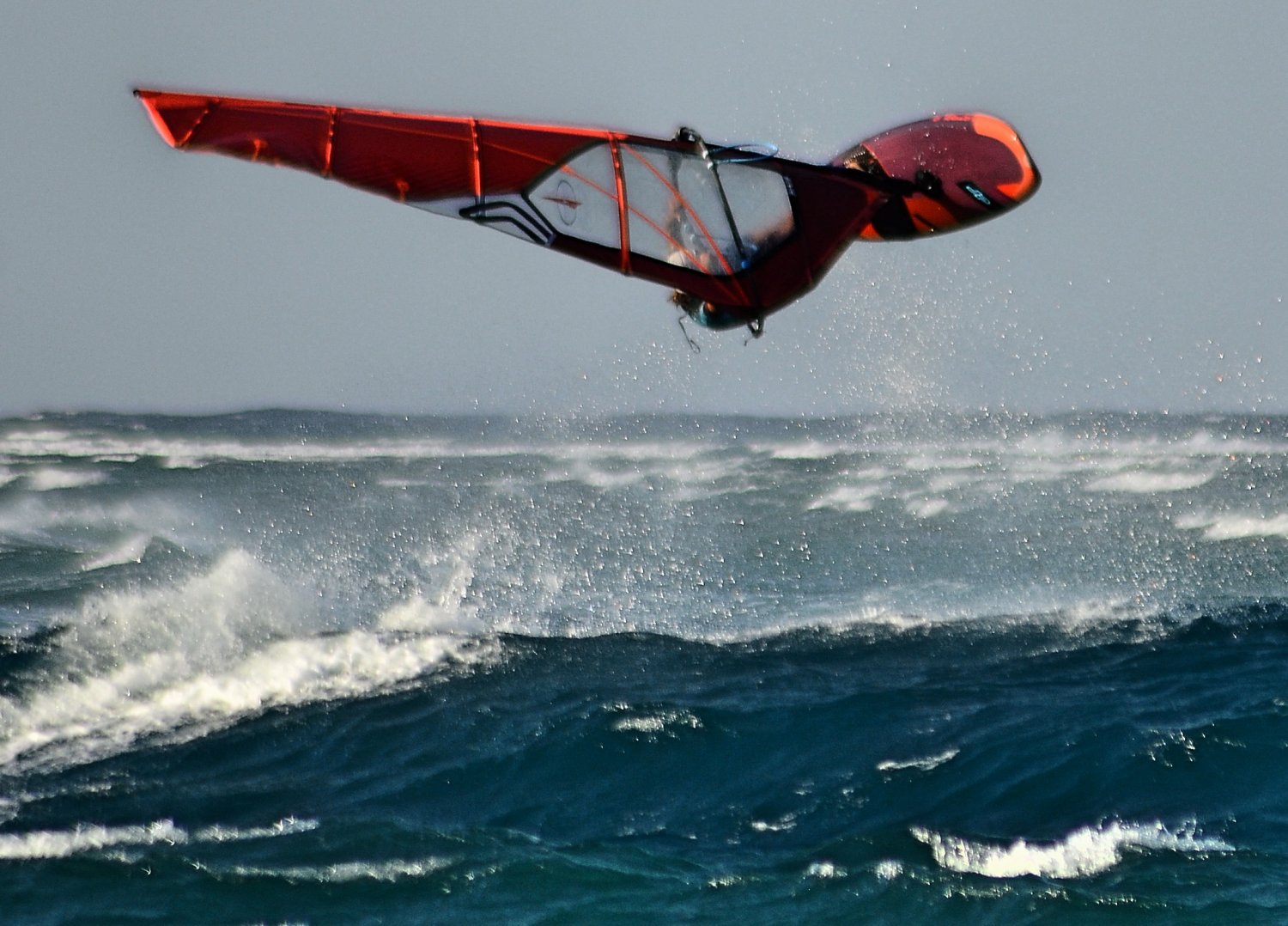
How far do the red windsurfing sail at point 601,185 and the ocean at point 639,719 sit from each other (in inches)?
161

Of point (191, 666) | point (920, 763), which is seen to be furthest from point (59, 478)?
point (920, 763)

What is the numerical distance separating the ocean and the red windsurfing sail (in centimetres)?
409

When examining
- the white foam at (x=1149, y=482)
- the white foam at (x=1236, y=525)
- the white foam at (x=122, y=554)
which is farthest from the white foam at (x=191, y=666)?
the white foam at (x=1149, y=482)

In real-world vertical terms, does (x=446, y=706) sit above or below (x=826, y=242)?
below

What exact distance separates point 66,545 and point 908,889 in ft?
51.6

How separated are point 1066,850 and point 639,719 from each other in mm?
4196

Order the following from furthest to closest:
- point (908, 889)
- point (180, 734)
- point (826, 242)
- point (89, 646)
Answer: point (89, 646) → point (180, 734) → point (826, 242) → point (908, 889)

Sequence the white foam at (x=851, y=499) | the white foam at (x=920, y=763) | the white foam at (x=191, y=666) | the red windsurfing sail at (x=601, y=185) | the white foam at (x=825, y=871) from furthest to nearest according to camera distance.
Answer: the white foam at (x=851, y=499)
the white foam at (x=191, y=666)
the white foam at (x=920, y=763)
the white foam at (x=825, y=871)
the red windsurfing sail at (x=601, y=185)

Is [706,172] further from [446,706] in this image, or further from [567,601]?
[567,601]

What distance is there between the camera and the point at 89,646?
15.4 meters

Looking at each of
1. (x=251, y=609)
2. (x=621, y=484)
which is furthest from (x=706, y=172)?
(x=621, y=484)

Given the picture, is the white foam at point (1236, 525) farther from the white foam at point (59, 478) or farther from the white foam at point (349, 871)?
the white foam at point (59, 478)

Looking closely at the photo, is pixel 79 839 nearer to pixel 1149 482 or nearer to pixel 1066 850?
pixel 1066 850

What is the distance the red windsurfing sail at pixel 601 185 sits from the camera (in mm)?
9969
